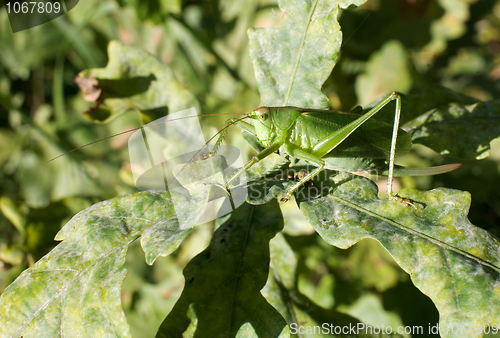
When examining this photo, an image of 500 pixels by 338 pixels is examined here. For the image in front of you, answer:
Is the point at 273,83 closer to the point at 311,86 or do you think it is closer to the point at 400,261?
the point at 311,86

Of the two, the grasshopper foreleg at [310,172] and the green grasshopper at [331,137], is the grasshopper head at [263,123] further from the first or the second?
the grasshopper foreleg at [310,172]

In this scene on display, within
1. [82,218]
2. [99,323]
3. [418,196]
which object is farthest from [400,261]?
[82,218]

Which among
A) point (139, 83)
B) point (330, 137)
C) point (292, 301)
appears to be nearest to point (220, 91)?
point (139, 83)

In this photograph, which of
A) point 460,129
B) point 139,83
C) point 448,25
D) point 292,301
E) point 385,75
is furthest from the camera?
point 448,25

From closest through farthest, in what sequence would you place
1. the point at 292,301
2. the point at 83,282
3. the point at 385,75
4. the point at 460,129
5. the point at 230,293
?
1. the point at 83,282
2. the point at 230,293
3. the point at 460,129
4. the point at 292,301
5. the point at 385,75

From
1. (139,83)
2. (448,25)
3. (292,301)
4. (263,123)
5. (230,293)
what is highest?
(139,83)

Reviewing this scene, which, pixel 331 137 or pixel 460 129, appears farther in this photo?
pixel 460 129

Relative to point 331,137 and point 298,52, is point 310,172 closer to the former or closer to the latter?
point 331,137

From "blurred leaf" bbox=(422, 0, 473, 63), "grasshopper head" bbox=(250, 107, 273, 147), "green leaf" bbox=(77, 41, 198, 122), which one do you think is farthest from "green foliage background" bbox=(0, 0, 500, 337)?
"grasshopper head" bbox=(250, 107, 273, 147)
